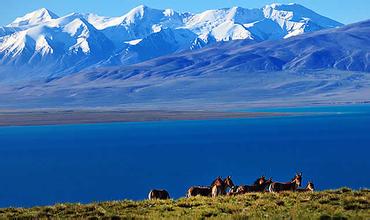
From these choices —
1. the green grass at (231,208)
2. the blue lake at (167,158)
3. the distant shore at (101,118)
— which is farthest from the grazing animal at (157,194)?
the distant shore at (101,118)

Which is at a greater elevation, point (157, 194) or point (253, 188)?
point (253, 188)

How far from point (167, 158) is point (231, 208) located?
5500cm

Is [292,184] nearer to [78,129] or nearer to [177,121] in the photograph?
[78,129]

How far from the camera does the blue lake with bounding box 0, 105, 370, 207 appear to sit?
48.6m

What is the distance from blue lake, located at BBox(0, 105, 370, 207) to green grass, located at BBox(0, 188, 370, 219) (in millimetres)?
26864

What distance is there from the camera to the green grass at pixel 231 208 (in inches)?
553

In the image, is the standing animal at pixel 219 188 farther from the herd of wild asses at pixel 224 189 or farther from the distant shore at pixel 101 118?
the distant shore at pixel 101 118

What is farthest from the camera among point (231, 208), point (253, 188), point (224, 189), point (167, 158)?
point (167, 158)

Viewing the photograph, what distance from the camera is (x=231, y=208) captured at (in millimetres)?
14945

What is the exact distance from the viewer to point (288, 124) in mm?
121250

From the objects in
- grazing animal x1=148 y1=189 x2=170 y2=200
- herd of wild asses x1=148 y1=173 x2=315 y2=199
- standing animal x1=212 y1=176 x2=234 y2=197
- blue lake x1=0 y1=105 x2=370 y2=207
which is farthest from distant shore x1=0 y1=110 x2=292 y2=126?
standing animal x1=212 y1=176 x2=234 y2=197

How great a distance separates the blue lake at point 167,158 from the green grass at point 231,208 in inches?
1058

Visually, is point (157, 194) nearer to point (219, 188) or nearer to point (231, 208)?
point (219, 188)

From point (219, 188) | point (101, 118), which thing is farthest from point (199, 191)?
point (101, 118)
